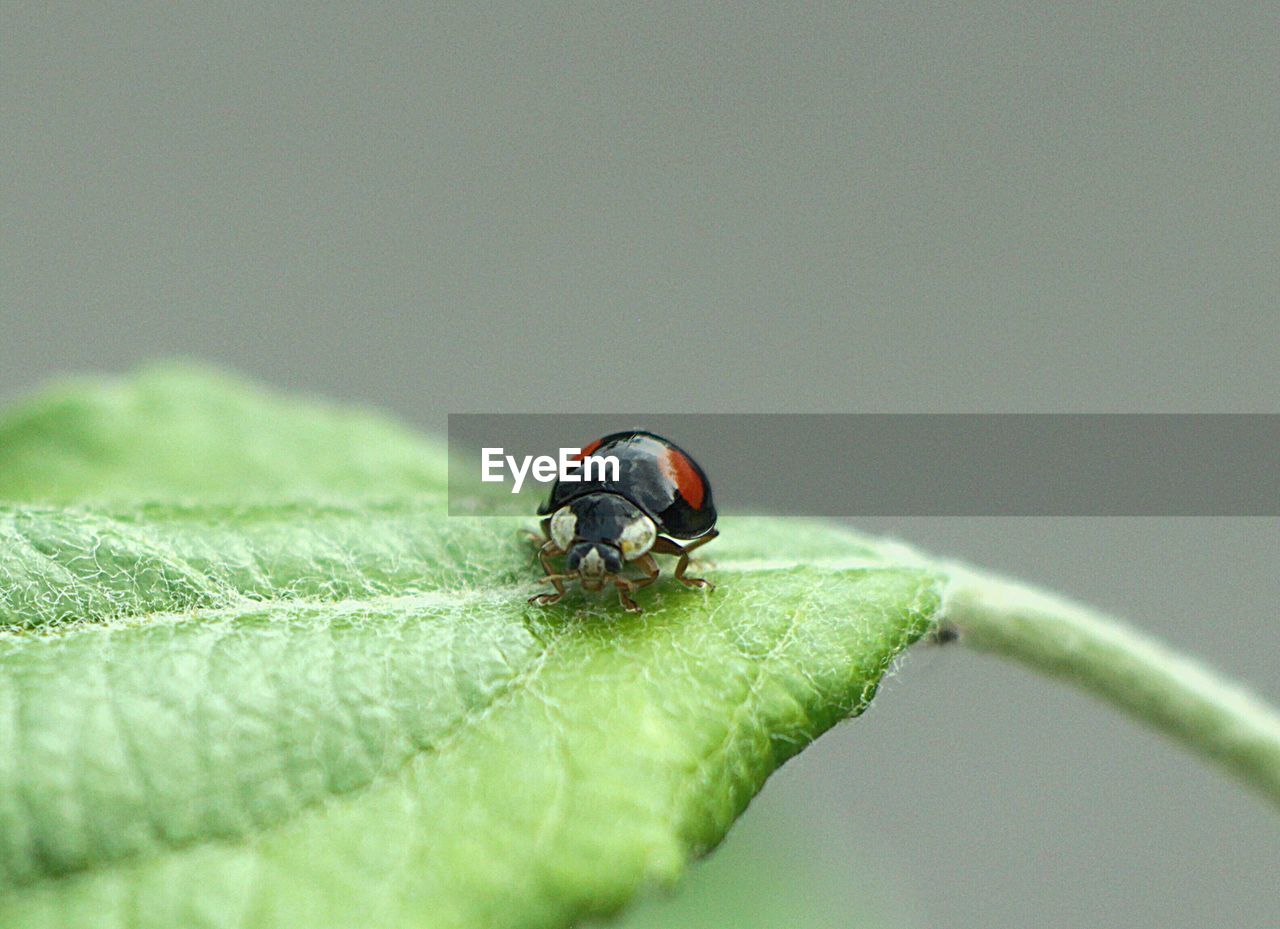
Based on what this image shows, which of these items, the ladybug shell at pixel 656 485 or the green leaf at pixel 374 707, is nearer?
the green leaf at pixel 374 707

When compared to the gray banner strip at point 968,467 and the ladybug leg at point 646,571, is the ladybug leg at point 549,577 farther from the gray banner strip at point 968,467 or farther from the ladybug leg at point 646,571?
the gray banner strip at point 968,467

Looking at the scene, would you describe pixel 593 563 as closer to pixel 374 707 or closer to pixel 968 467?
pixel 374 707

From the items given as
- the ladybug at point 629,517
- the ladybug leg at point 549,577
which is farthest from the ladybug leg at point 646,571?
the ladybug leg at point 549,577

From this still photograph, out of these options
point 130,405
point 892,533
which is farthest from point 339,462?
point 892,533

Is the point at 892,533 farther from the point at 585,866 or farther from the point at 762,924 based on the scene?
the point at 762,924

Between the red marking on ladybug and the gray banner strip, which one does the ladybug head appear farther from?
the gray banner strip

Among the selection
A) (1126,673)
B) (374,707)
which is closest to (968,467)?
(1126,673)

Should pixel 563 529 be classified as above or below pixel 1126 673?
above
